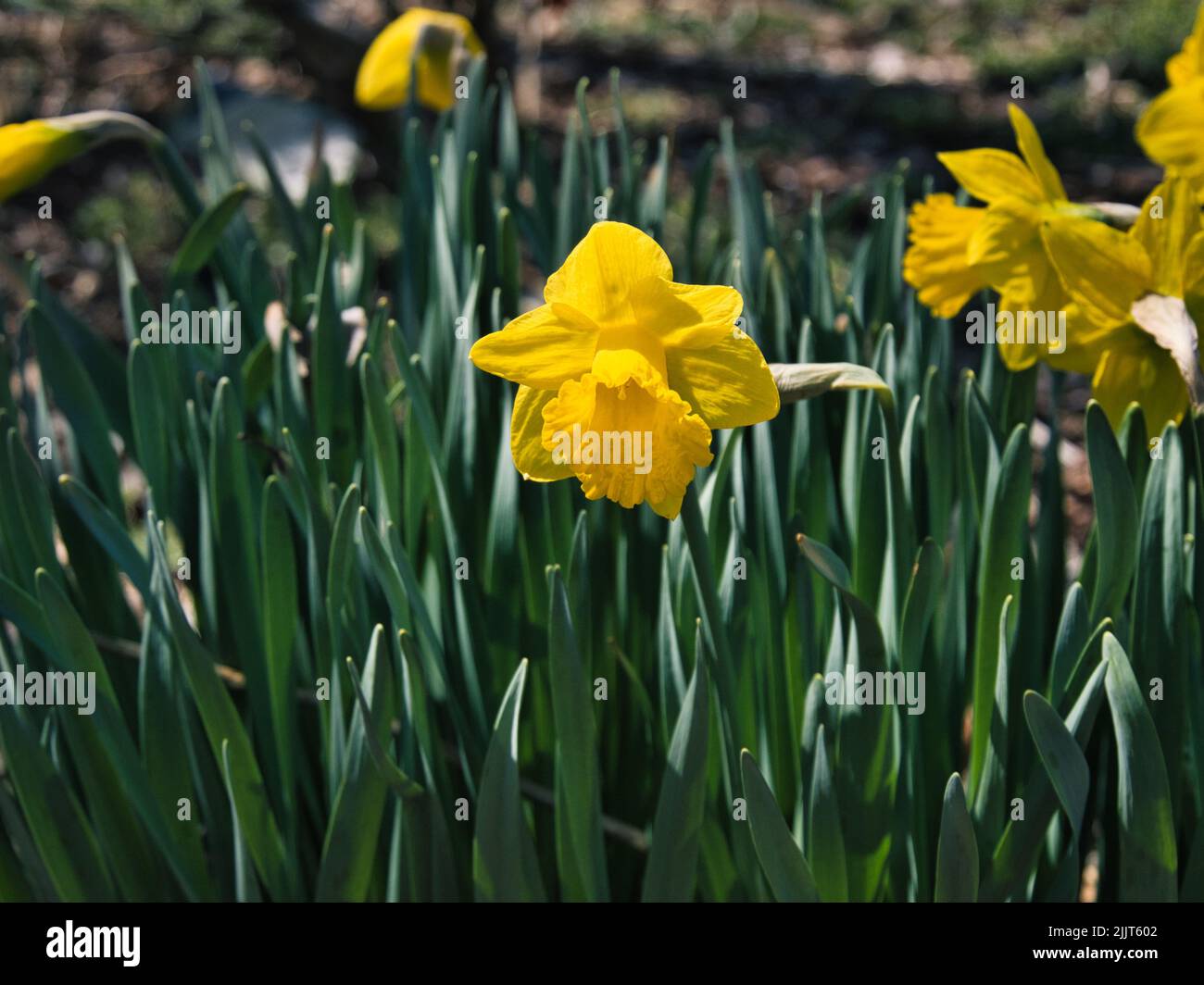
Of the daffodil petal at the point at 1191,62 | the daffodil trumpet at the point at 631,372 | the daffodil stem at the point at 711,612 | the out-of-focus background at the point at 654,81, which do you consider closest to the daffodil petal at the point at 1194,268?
the daffodil petal at the point at 1191,62

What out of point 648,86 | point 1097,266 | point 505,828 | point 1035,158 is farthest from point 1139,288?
point 648,86

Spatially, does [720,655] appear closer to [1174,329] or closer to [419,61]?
[1174,329]

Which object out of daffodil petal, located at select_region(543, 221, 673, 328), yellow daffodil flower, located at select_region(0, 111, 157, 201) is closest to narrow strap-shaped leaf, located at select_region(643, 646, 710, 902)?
daffodil petal, located at select_region(543, 221, 673, 328)

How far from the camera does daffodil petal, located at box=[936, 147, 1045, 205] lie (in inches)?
46.3

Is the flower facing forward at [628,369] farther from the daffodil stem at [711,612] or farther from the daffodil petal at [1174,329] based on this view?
the daffodil petal at [1174,329]

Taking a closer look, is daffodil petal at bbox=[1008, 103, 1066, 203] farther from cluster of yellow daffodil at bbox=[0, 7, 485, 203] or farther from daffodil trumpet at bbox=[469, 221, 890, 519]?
cluster of yellow daffodil at bbox=[0, 7, 485, 203]

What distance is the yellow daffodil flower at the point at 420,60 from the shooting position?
5.65ft

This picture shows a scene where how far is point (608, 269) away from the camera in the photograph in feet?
2.79

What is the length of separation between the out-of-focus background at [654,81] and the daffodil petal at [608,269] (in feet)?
8.22

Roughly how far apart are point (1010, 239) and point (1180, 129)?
251 millimetres

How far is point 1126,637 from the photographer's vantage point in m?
1.07
